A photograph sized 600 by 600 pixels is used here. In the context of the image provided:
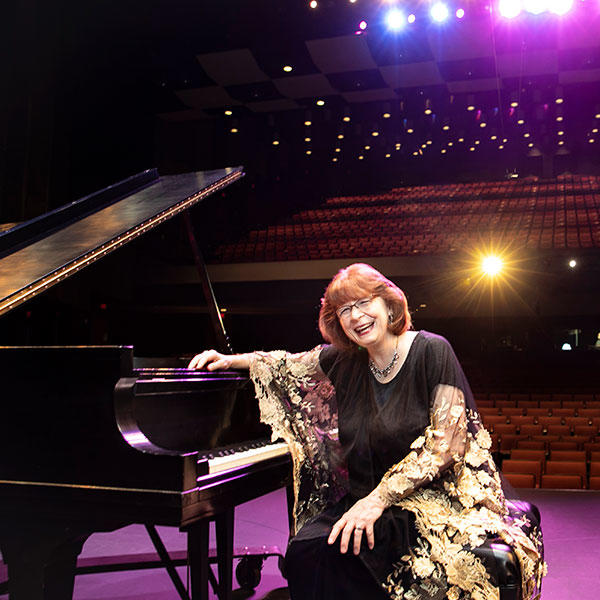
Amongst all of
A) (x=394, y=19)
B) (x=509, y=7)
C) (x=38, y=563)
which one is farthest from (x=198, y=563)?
(x=509, y=7)

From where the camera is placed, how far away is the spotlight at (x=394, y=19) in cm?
959

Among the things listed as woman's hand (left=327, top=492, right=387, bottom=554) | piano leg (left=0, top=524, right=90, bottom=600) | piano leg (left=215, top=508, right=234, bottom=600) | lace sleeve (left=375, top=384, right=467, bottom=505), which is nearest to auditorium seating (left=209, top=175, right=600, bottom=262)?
piano leg (left=215, top=508, right=234, bottom=600)

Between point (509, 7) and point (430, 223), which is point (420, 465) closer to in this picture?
point (509, 7)

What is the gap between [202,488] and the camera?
153 cm

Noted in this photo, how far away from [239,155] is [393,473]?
13446 millimetres

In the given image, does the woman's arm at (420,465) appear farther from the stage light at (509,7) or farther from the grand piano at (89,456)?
the stage light at (509,7)

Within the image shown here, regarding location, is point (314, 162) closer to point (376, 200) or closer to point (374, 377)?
point (376, 200)

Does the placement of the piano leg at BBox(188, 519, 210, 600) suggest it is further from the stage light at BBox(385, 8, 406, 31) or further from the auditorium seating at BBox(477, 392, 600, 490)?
the stage light at BBox(385, 8, 406, 31)

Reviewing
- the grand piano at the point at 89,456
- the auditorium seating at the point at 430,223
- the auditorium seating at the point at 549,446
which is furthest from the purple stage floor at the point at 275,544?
the auditorium seating at the point at 430,223

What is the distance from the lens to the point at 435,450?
161 centimetres

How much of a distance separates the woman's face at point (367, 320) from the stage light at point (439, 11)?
913cm

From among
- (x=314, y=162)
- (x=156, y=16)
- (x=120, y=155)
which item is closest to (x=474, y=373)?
(x=314, y=162)

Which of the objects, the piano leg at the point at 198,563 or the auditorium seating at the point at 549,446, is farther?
the auditorium seating at the point at 549,446

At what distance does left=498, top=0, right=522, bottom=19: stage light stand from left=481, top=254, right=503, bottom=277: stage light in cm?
439
